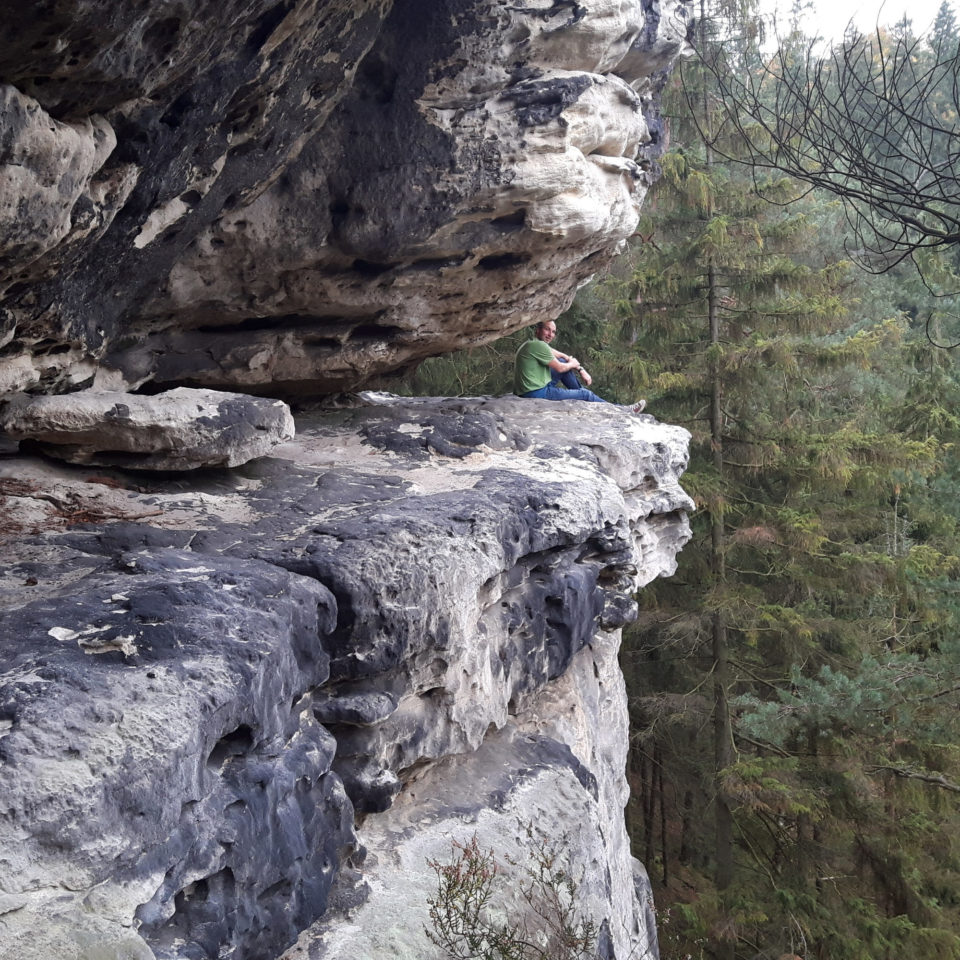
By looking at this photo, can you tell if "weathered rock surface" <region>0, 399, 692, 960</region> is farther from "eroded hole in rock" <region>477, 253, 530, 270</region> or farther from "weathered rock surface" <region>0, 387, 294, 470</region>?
"eroded hole in rock" <region>477, 253, 530, 270</region>

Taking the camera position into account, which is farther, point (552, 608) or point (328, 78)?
point (552, 608)

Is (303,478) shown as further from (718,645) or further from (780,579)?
(780,579)

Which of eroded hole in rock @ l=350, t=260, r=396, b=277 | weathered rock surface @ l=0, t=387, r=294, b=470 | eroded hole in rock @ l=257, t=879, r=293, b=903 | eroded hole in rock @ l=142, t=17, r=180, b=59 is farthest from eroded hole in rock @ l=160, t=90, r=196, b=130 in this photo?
eroded hole in rock @ l=257, t=879, r=293, b=903

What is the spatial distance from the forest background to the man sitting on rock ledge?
2193mm

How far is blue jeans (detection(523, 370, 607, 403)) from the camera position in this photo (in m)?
8.83

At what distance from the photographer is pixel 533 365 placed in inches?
346

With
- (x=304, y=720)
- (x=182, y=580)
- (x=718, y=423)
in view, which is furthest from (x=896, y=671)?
(x=182, y=580)

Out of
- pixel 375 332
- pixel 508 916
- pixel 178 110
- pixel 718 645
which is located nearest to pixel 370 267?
pixel 375 332

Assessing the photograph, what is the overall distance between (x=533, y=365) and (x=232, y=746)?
18.9 feet

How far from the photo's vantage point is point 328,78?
5352 mm

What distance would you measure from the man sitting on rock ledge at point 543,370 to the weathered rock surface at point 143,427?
12.1 feet

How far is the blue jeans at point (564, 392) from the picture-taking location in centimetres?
883

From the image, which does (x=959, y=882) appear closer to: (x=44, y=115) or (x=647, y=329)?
(x=647, y=329)

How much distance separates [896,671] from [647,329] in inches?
190
